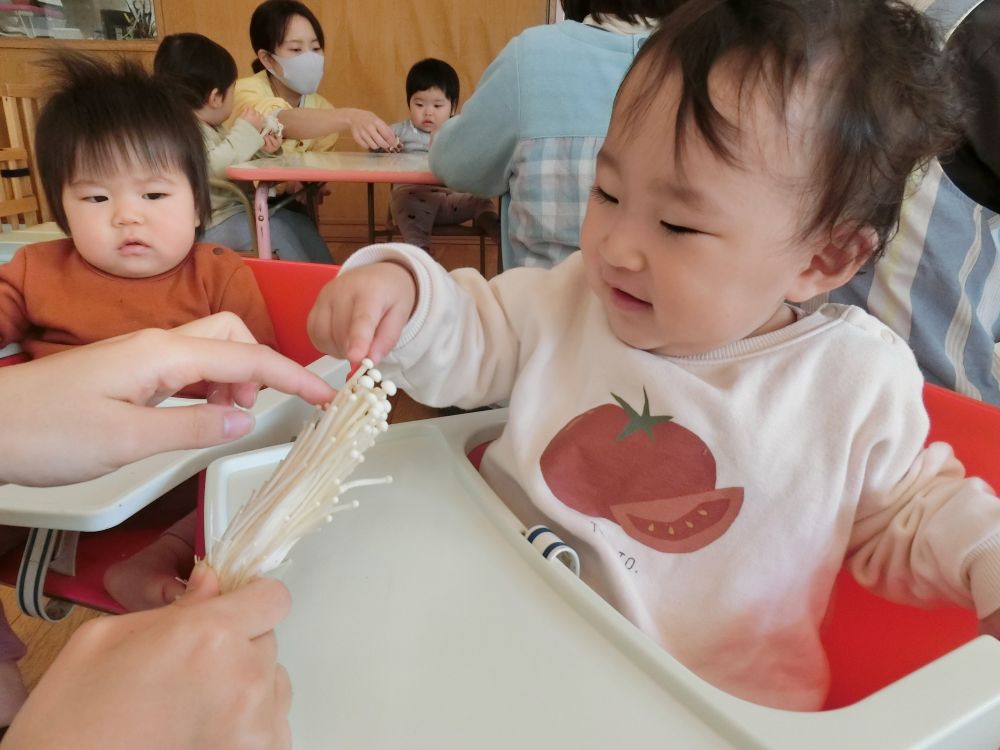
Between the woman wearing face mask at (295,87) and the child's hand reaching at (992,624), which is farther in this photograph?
the woman wearing face mask at (295,87)

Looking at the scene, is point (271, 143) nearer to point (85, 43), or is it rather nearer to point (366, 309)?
point (366, 309)

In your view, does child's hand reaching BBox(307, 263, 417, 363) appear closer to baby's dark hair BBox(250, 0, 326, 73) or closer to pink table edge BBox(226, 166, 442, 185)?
pink table edge BBox(226, 166, 442, 185)

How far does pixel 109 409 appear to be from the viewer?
47cm

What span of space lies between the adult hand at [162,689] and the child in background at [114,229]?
2.72 feet

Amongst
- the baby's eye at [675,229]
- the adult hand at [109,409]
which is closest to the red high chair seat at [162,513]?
the adult hand at [109,409]

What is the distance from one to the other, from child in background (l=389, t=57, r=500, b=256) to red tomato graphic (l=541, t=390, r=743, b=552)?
1976mm

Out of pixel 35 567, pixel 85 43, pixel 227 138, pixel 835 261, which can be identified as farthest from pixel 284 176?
pixel 85 43

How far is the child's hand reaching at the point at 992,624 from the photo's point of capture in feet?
1.69

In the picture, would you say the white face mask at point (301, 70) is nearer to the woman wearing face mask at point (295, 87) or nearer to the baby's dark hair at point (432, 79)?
the woman wearing face mask at point (295, 87)

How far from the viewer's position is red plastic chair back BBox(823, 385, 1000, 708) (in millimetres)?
692

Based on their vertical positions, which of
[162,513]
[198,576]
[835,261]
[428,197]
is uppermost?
[835,261]

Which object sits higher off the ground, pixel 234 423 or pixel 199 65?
pixel 234 423

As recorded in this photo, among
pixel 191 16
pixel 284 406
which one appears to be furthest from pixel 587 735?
pixel 191 16

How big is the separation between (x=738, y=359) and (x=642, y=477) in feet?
0.46
